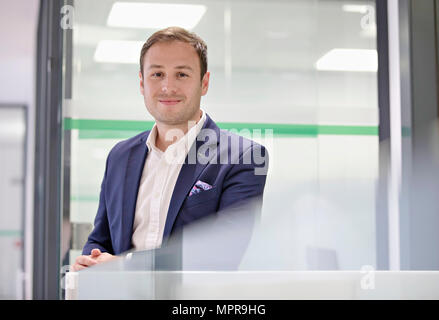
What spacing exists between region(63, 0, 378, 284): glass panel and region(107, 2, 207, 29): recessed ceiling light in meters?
0.01

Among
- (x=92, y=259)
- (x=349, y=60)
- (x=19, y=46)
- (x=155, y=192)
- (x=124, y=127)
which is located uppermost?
(x=19, y=46)

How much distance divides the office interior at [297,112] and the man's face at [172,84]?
2 cm

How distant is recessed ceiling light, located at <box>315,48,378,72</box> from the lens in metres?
0.96

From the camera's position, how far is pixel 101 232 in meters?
0.92

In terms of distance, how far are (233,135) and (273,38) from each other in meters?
0.18

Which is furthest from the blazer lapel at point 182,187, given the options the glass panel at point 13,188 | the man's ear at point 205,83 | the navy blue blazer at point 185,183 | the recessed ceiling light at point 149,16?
the glass panel at point 13,188

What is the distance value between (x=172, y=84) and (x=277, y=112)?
0.18 m

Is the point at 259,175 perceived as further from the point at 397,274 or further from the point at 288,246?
→ the point at 397,274

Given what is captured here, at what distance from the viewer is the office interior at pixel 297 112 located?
0.93 m

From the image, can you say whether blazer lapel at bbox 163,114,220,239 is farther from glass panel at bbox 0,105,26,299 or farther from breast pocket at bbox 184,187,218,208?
glass panel at bbox 0,105,26,299

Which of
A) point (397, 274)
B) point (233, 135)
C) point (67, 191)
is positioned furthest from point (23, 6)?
point (397, 274)

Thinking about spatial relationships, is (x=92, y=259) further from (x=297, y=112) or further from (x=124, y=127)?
(x=297, y=112)

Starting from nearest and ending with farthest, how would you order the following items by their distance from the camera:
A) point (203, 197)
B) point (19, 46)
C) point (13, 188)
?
point (203, 197) < point (19, 46) < point (13, 188)

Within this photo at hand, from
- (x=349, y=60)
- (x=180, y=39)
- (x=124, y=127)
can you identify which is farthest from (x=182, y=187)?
(x=349, y=60)
